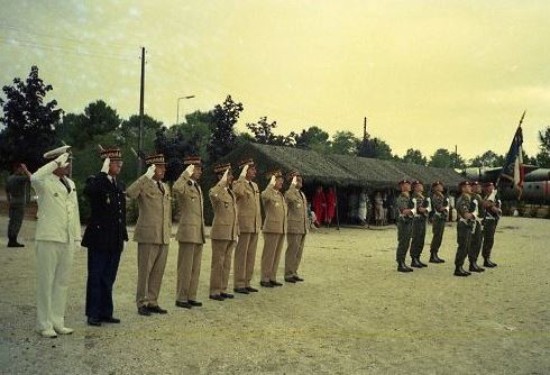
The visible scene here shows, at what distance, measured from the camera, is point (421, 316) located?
6.88m

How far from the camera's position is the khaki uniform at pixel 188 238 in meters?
7.12

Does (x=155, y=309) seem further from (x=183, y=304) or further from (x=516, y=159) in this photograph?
(x=516, y=159)

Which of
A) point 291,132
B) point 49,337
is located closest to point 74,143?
point 291,132

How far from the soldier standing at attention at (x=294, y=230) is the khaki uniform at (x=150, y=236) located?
3.21m

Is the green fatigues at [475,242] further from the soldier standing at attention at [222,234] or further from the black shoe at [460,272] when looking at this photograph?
the soldier standing at attention at [222,234]

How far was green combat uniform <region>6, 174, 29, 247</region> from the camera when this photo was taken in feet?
40.9

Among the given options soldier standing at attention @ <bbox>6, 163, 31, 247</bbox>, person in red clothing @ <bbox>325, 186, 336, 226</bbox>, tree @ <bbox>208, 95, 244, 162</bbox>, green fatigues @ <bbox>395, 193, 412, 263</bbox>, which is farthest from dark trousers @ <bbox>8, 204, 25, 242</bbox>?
tree @ <bbox>208, 95, 244, 162</bbox>

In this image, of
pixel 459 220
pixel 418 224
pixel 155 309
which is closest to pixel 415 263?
pixel 418 224

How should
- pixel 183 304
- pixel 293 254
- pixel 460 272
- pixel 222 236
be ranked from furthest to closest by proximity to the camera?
pixel 460 272
pixel 293 254
pixel 222 236
pixel 183 304

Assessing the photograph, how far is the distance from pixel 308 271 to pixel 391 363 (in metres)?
5.68

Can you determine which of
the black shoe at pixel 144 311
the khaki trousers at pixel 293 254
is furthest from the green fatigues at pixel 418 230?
the black shoe at pixel 144 311

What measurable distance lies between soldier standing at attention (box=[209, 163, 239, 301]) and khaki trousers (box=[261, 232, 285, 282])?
1147mm

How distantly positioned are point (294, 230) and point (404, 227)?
2894 millimetres

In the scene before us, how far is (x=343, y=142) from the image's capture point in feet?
356
